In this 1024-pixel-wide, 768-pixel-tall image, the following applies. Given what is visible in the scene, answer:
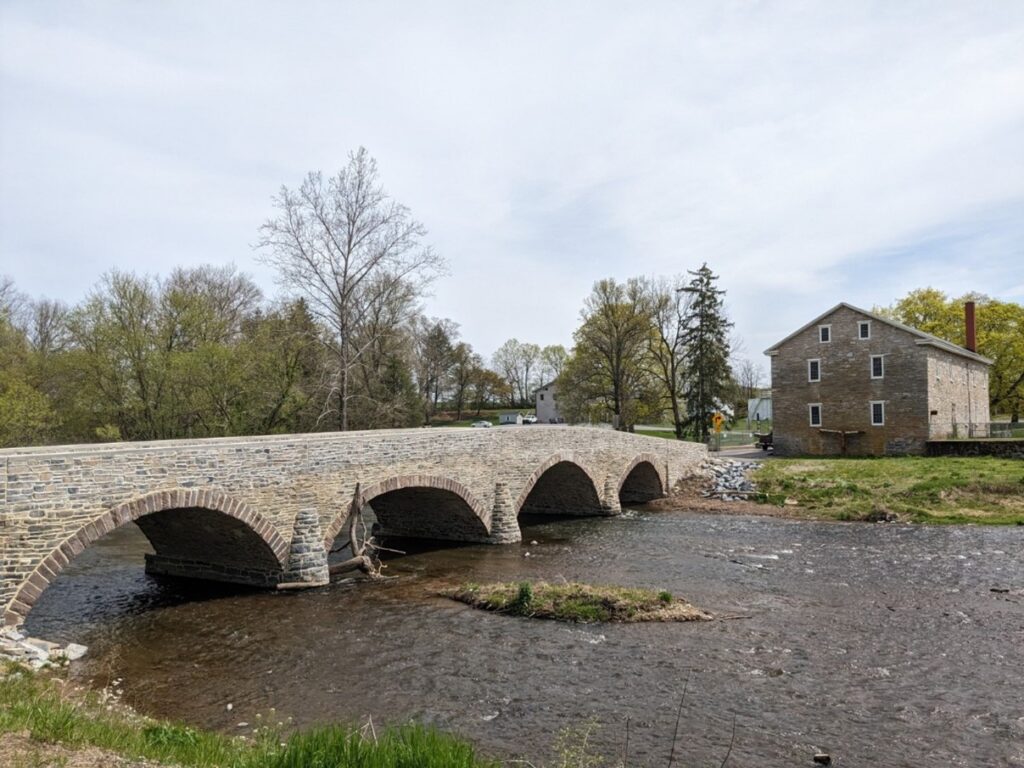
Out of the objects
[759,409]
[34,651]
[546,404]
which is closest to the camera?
[34,651]

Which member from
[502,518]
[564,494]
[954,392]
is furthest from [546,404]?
[502,518]

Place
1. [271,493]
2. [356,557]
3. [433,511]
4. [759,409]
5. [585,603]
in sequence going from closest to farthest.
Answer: [585,603], [271,493], [356,557], [433,511], [759,409]

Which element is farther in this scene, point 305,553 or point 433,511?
point 433,511

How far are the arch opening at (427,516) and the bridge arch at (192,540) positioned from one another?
17.5 ft

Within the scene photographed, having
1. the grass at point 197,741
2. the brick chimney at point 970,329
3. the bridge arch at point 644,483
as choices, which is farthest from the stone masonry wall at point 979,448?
the grass at point 197,741

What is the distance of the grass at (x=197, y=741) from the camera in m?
5.09

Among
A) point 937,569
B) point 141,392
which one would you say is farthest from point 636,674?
point 141,392

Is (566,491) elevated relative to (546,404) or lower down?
lower down

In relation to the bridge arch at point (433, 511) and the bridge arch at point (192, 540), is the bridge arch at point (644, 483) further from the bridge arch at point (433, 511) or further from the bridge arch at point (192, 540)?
the bridge arch at point (192, 540)

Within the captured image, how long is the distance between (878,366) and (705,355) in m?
10.6

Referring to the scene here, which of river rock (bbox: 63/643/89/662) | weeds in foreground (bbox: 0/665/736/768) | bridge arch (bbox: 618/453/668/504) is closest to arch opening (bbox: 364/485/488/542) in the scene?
river rock (bbox: 63/643/89/662)

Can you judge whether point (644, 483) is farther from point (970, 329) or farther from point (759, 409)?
point (759, 409)

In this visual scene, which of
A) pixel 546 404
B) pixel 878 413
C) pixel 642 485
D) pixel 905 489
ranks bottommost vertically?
pixel 642 485

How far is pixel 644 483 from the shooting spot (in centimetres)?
3102
